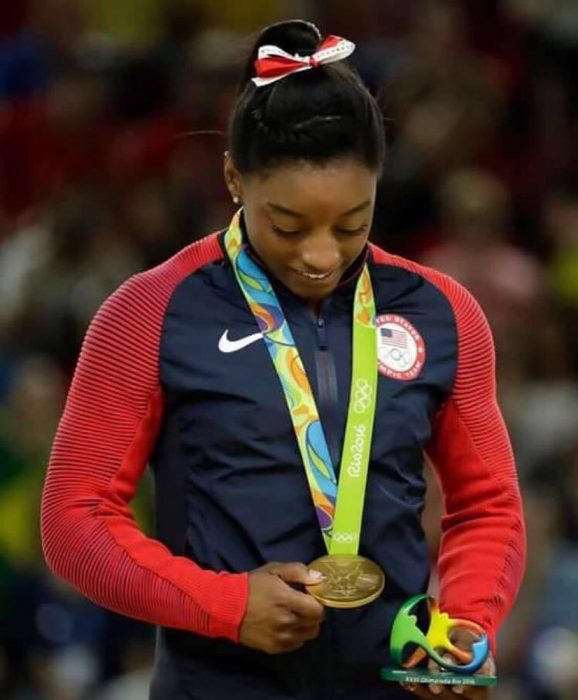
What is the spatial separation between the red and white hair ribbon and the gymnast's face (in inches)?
5.4

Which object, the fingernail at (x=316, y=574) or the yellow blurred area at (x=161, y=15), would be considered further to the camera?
the yellow blurred area at (x=161, y=15)

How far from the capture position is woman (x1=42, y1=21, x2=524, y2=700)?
264 cm

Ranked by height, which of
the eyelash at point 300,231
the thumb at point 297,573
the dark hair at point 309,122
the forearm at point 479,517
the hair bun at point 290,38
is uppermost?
the hair bun at point 290,38

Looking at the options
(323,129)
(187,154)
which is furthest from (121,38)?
(323,129)

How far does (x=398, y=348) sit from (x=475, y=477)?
0.21 m

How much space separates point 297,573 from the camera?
8.39 ft

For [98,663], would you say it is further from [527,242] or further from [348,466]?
[348,466]

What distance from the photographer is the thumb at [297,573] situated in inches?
100

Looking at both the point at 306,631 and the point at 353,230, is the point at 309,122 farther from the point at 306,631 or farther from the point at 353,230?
the point at 306,631

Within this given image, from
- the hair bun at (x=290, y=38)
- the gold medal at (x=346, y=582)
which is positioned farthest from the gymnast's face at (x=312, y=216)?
the gold medal at (x=346, y=582)

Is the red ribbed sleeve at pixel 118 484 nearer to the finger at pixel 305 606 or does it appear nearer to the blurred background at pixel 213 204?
the finger at pixel 305 606

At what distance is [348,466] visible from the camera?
2650mm

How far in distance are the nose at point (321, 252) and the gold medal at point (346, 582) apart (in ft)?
1.24

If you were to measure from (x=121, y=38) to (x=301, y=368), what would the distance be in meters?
5.25
